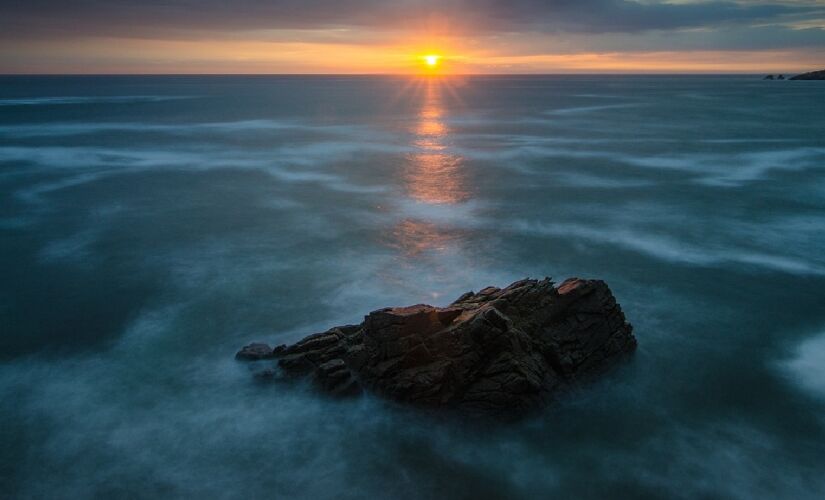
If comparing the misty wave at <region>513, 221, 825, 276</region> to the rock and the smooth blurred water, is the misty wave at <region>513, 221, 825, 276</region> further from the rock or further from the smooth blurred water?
the rock

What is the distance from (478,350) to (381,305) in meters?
7.13

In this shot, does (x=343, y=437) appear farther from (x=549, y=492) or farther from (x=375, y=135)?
(x=375, y=135)

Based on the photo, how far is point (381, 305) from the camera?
23797 millimetres

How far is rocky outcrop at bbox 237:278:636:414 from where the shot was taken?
17250 millimetres

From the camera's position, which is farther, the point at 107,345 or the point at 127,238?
the point at 127,238

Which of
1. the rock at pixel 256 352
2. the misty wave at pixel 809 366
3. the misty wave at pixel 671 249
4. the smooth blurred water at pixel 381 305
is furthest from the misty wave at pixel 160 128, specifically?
the misty wave at pixel 809 366

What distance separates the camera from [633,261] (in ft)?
93.9

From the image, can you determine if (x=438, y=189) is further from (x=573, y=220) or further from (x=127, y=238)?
(x=127, y=238)

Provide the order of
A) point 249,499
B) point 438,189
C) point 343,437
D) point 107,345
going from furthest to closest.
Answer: point 438,189
point 107,345
point 343,437
point 249,499

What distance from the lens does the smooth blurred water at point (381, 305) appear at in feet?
49.9

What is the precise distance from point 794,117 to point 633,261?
7906 cm

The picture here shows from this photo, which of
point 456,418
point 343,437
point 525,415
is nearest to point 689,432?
point 525,415

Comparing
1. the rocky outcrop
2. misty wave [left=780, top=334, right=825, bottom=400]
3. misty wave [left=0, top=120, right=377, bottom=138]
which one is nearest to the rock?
the rocky outcrop

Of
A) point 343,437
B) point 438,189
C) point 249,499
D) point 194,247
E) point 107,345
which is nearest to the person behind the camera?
point 249,499
